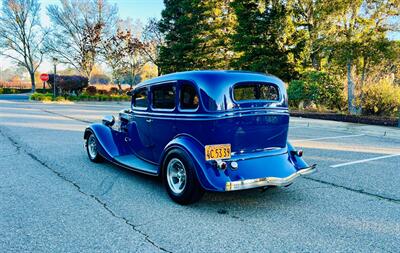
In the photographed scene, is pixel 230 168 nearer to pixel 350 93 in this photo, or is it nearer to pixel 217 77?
pixel 217 77

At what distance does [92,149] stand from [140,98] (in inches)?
69.7

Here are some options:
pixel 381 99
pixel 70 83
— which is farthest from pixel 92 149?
pixel 70 83

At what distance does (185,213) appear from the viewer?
397 cm

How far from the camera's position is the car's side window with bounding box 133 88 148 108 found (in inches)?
210

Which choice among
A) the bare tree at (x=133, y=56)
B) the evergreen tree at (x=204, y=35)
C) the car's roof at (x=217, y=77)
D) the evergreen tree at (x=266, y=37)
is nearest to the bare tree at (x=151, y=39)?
the bare tree at (x=133, y=56)

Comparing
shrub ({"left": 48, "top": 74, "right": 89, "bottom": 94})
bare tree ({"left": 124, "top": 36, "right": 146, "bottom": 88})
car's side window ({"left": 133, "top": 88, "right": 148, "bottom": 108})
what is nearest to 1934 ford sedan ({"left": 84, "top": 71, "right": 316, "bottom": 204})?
car's side window ({"left": 133, "top": 88, "right": 148, "bottom": 108})

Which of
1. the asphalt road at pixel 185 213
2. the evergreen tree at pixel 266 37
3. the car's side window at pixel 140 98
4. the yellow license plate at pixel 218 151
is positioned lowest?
the asphalt road at pixel 185 213

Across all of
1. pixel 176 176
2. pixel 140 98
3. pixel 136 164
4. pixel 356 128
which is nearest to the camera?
pixel 176 176

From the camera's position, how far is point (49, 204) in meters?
4.19

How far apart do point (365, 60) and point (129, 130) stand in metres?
13.6

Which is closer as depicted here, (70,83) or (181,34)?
(181,34)

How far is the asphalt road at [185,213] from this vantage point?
126 inches

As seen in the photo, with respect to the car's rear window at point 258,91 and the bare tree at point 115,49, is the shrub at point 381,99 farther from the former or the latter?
the bare tree at point 115,49

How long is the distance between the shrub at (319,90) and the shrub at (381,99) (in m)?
1.30
